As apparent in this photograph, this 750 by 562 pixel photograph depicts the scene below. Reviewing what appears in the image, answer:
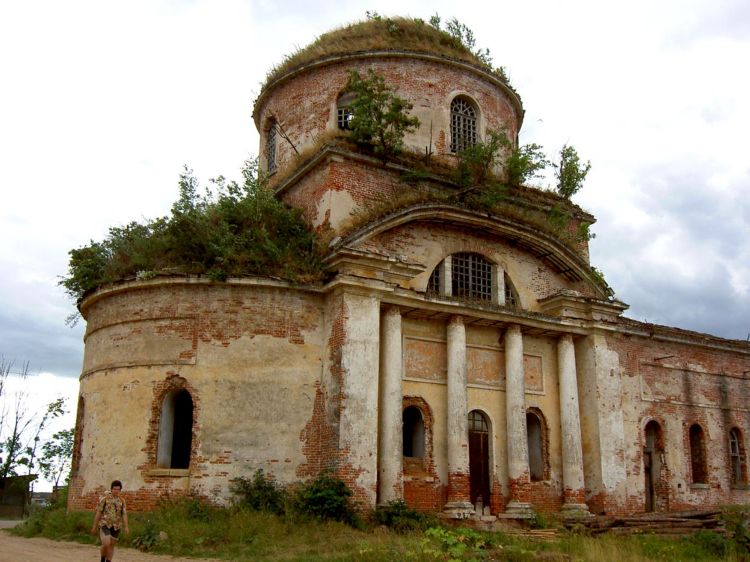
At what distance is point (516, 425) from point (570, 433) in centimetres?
173

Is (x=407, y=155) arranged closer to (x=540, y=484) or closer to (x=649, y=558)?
(x=540, y=484)

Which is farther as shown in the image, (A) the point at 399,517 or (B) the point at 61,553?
(A) the point at 399,517

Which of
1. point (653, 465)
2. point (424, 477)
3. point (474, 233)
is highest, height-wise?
point (474, 233)

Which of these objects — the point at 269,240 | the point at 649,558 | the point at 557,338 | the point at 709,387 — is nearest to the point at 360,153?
the point at 269,240

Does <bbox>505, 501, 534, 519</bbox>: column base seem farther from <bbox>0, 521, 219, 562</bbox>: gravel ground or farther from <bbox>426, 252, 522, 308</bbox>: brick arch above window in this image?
<bbox>0, 521, 219, 562</bbox>: gravel ground

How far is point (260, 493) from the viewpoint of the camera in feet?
44.4

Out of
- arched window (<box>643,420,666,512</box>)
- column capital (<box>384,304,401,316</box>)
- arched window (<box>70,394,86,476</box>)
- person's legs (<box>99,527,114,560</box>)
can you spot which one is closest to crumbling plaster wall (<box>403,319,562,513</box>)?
column capital (<box>384,304,401,316</box>)

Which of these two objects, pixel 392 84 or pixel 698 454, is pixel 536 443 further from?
pixel 392 84

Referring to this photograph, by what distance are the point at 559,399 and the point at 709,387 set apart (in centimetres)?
593

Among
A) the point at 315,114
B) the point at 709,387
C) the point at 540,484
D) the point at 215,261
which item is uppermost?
the point at 315,114

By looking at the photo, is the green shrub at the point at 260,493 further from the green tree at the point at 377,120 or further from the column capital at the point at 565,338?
the column capital at the point at 565,338

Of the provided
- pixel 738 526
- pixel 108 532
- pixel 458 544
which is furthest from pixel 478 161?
pixel 108 532

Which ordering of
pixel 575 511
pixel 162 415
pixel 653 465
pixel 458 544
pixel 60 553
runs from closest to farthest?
1. pixel 458 544
2. pixel 60 553
3. pixel 162 415
4. pixel 575 511
5. pixel 653 465

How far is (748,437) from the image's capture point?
21.1 meters
